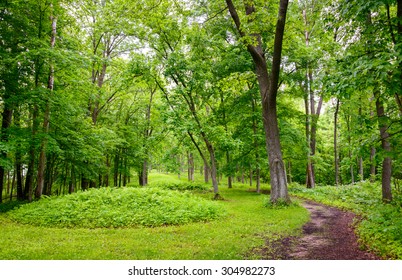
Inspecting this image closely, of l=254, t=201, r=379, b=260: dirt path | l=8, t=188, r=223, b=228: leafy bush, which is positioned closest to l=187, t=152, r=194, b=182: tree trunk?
l=8, t=188, r=223, b=228: leafy bush

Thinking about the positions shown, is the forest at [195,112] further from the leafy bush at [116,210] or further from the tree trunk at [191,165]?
the tree trunk at [191,165]

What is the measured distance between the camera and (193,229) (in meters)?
8.85

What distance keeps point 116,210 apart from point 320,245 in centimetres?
758

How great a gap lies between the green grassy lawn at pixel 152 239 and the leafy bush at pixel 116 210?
0.54 m

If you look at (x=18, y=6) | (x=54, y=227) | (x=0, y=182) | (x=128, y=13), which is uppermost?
(x=18, y=6)

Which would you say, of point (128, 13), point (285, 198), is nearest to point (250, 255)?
point (285, 198)

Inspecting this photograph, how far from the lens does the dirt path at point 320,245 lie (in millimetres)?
6164

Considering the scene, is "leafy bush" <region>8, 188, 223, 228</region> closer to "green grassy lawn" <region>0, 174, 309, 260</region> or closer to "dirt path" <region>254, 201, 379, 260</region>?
"green grassy lawn" <region>0, 174, 309, 260</region>

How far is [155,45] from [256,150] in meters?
10.0

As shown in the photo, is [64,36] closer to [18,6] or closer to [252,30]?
[18,6]

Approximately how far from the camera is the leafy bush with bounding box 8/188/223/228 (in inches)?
388

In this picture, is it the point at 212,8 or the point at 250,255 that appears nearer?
the point at 250,255

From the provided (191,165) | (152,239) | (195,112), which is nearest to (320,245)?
(152,239)

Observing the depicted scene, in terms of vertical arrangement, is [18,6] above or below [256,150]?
above
